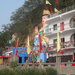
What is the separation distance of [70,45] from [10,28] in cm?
3499

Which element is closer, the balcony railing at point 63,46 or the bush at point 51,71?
the bush at point 51,71

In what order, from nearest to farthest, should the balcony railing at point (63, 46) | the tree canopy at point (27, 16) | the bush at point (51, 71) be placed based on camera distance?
1. the bush at point (51, 71)
2. the balcony railing at point (63, 46)
3. the tree canopy at point (27, 16)

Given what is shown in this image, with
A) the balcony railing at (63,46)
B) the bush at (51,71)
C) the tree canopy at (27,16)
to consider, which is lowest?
the bush at (51,71)

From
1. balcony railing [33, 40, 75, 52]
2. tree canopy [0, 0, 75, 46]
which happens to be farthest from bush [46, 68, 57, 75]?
tree canopy [0, 0, 75, 46]

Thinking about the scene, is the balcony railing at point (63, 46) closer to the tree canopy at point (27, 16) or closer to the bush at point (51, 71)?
the bush at point (51, 71)

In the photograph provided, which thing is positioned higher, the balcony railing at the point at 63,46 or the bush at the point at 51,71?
the balcony railing at the point at 63,46

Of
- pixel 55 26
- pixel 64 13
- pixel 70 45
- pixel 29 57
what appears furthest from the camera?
pixel 29 57

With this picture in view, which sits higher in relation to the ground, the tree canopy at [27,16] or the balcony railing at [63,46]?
the tree canopy at [27,16]

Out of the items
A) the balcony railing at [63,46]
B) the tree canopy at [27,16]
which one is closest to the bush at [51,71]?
the balcony railing at [63,46]

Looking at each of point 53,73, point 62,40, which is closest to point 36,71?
point 53,73

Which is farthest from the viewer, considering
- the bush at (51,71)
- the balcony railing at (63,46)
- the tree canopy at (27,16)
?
the tree canopy at (27,16)

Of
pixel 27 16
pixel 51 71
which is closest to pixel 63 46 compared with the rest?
pixel 51 71

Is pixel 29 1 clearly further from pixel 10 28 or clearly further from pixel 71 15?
pixel 71 15

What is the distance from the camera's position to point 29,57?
38.2 metres
